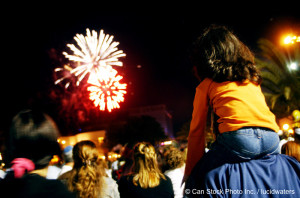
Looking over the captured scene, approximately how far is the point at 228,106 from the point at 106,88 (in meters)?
12.7

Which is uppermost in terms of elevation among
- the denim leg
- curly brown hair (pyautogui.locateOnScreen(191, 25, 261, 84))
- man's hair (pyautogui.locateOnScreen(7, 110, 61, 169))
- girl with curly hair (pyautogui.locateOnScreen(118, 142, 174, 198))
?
curly brown hair (pyautogui.locateOnScreen(191, 25, 261, 84))

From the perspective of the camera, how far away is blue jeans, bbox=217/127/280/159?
1855 mm

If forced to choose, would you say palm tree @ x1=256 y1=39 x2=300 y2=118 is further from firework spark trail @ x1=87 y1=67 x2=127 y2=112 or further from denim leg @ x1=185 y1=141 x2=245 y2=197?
denim leg @ x1=185 y1=141 x2=245 y2=197

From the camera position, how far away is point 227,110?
6.47 feet

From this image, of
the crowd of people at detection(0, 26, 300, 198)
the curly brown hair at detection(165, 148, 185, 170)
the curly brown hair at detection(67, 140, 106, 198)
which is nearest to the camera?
the crowd of people at detection(0, 26, 300, 198)

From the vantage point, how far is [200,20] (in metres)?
12.5

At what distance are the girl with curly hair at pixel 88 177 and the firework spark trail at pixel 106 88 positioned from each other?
952 centimetres

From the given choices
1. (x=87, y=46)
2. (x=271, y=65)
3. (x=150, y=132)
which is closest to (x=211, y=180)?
(x=87, y=46)

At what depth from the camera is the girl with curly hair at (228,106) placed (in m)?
1.89

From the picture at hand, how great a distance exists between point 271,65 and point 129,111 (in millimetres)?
52482

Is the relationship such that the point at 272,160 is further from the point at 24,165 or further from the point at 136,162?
the point at 136,162

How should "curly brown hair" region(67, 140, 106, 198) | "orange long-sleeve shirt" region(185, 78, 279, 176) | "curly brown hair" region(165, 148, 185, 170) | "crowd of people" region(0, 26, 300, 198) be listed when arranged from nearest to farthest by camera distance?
"crowd of people" region(0, 26, 300, 198) → "orange long-sleeve shirt" region(185, 78, 279, 176) → "curly brown hair" region(67, 140, 106, 198) → "curly brown hair" region(165, 148, 185, 170)

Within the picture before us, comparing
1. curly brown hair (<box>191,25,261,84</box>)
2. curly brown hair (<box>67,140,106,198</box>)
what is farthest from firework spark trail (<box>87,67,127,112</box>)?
curly brown hair (<box>191,25,261,84</box>)

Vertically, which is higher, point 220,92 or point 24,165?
point 220,92
